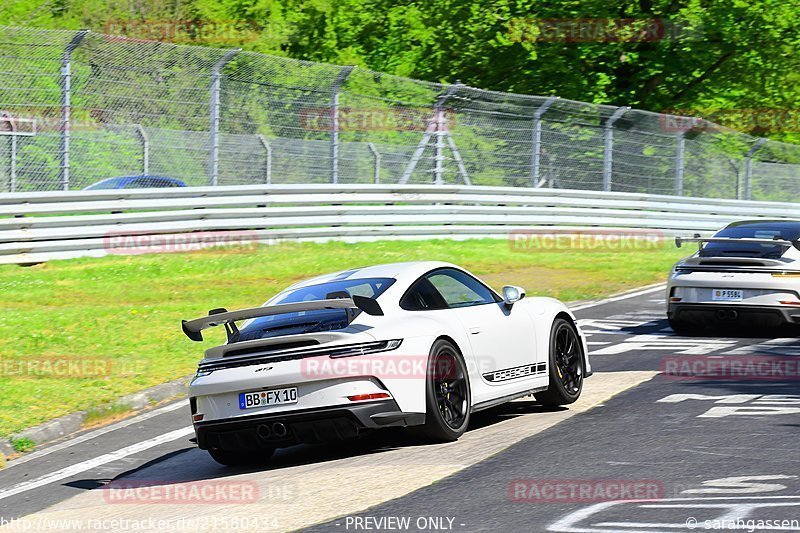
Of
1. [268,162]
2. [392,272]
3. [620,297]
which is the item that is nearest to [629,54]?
[268,162]

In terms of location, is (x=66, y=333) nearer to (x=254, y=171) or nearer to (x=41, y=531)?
(x=41, y=531)

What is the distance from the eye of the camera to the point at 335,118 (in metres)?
22.1

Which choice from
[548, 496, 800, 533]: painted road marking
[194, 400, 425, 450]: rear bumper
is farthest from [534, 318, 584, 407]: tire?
[548, 496, 800, 533]: painted road marking

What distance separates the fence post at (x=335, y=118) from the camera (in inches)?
864

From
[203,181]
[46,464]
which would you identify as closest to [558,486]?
[46,464]

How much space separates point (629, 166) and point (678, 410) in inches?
770

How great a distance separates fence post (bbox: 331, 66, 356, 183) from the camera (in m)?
21.9

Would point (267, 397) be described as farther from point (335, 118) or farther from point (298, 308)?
point (335, 118)

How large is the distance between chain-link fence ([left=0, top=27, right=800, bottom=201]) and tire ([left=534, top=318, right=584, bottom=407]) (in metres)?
10.6

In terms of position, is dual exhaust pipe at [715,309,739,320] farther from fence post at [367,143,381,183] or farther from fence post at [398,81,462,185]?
fence post at [398,81,462,185]

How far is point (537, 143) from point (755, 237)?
12303 mm

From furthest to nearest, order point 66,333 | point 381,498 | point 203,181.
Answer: point 203,181 < point 66,333 < point 381,498

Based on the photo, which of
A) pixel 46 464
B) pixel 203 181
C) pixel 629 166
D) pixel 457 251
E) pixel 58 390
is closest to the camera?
pixel 46 464

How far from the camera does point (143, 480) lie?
26.7ft
